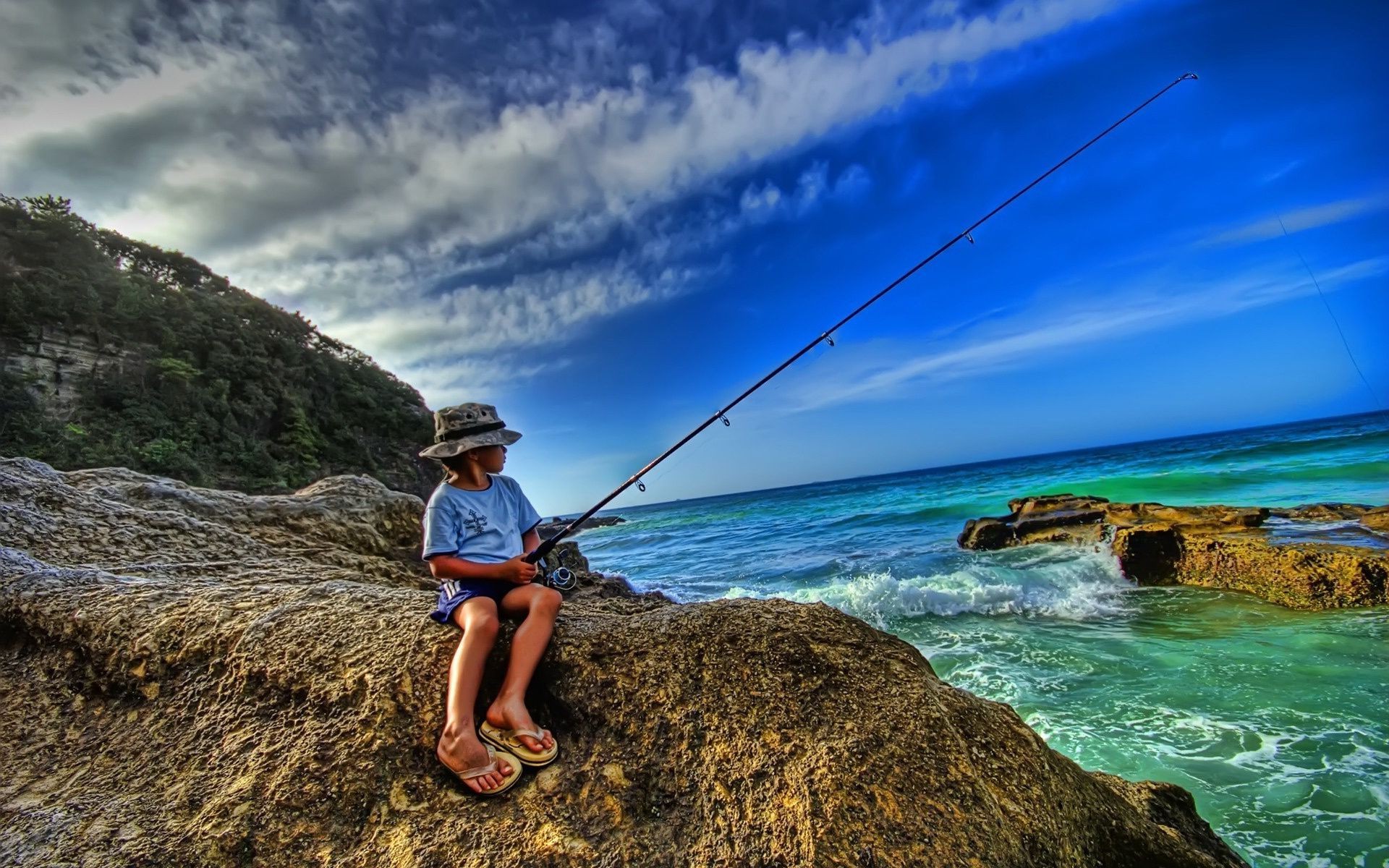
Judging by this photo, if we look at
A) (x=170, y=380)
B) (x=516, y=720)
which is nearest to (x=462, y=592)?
(x=516, y=720)

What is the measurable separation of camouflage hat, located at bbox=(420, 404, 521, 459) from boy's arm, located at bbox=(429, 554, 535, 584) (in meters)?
0.47

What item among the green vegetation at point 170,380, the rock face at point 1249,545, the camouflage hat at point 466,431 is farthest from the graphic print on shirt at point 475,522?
the green vegetation at point 170,380

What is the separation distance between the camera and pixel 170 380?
21641mm

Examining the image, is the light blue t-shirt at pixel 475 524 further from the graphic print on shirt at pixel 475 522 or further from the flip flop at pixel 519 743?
the flip flop at pixel 519 743

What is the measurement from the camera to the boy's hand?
226cm

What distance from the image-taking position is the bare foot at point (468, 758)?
1.72 meters

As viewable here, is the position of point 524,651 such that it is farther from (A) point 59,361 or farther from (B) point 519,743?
(A) point 59,361

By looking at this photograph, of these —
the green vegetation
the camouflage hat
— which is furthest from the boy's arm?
the green vegetation

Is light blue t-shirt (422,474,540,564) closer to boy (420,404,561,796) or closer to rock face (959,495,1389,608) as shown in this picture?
boy (420,404,561,796)

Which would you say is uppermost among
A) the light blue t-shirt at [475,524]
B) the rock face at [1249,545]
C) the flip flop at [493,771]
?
the light blue t-shirt at [475,524]

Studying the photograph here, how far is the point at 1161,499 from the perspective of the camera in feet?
67.6

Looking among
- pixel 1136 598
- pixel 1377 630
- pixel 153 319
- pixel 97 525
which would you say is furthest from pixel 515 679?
pixel 153 319

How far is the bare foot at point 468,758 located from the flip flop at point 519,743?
55 millimetres

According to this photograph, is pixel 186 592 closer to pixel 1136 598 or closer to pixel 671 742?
pixel 671 742
